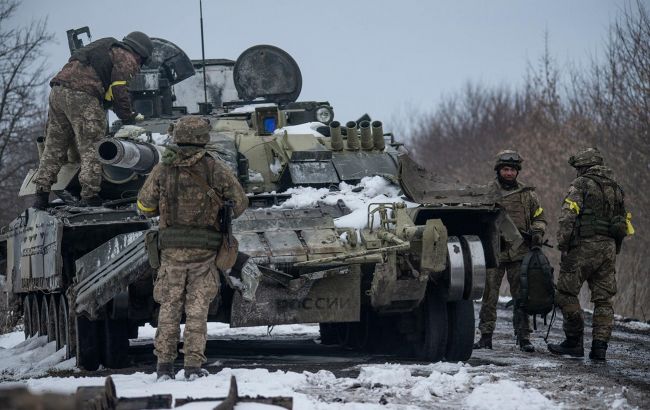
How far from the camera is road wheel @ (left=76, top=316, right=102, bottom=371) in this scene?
1084 cm

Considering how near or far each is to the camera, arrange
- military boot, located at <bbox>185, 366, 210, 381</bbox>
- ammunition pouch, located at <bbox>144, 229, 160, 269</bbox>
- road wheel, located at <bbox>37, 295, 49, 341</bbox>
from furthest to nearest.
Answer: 1. road wheel, located at <bbox>37, 295, 49, 341</bbox>
2. ammunition pouch, located at <bbox>144, 229, 160, 269</bbox>
3. military boot, located at <bbox>185, 366, 210, 381</bbox>

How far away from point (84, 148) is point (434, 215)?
10.6 feet

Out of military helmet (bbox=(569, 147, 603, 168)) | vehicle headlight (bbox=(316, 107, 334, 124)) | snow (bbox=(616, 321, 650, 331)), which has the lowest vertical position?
snow (bbox=(616, 321, 650, 331))

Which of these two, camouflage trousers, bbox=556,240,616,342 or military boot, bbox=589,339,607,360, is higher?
camouflage trousers, bbox=556,240,616,342

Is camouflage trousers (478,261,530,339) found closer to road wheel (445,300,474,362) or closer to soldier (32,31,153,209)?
road wheel (445,300,474,362)

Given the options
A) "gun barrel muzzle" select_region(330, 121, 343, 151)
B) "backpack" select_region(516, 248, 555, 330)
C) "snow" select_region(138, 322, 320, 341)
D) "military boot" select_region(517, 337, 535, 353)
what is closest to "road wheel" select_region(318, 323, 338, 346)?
"snow" select_region(138, 322, 320, 341)

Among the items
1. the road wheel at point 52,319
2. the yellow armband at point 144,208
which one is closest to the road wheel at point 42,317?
the road wheel at point 52,319

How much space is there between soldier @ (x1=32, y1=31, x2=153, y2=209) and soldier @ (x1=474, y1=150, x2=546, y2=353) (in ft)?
11.7

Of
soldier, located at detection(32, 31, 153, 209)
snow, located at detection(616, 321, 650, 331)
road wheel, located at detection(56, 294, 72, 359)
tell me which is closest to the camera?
road wheel, located at detection(56, 294, 72, 359)

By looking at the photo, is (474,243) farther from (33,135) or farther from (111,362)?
(33,135)

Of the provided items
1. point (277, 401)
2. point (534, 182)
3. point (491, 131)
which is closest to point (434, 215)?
point (277, 401)

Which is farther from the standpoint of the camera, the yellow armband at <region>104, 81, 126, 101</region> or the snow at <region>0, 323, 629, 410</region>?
the yellow armband at <region>104, 81, 126, 101</region>

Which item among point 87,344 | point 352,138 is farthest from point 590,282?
point 87,344

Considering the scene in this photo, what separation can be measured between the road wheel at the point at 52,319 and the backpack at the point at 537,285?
175 inches
